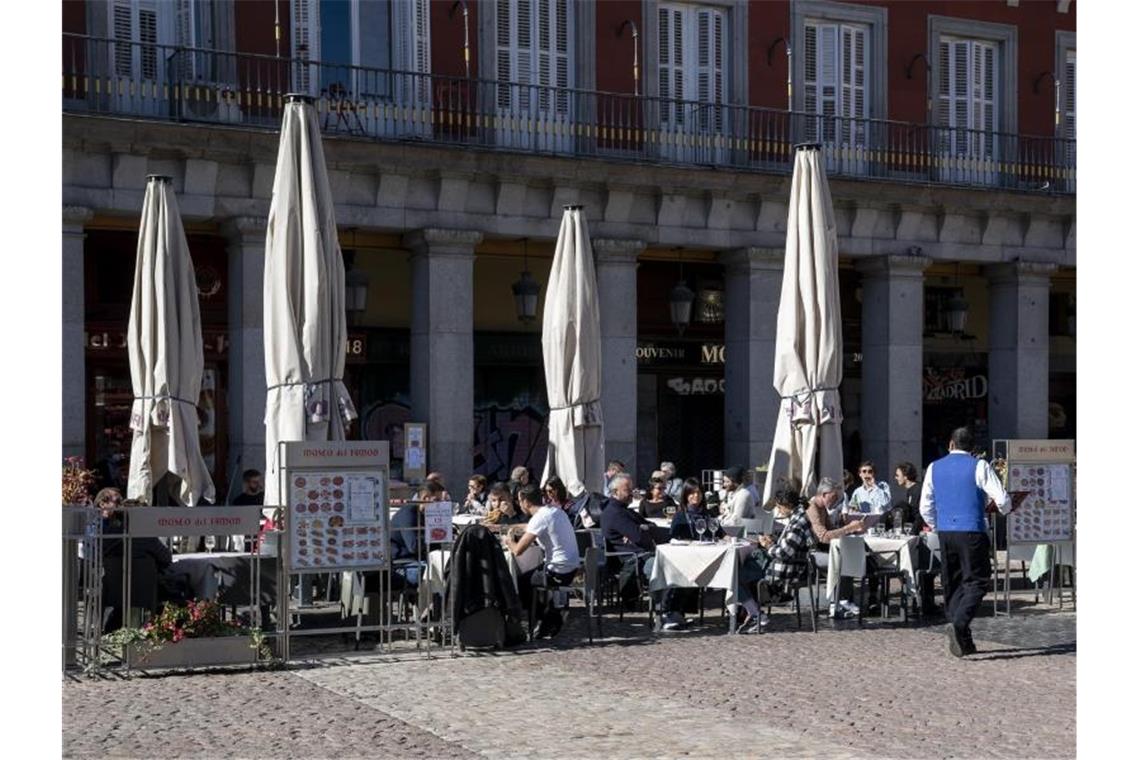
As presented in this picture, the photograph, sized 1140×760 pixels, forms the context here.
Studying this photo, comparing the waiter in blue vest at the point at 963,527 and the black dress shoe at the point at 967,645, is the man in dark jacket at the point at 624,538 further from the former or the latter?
the black dress shoe at the point at 967,645

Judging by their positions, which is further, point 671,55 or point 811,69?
point 811,69

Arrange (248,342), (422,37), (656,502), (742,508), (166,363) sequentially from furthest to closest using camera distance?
(422,37) < (248,342) < (656,502) < (742,508) < (166,363)

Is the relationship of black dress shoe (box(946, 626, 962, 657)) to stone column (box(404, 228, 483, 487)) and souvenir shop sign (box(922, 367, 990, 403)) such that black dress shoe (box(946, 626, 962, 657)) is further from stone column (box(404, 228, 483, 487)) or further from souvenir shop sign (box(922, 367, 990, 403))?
souvenir shop sign (box(922, 367, 990, 403))

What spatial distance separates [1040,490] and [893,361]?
A: 1208 centimetres

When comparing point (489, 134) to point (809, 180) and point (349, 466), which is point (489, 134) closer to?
point (809, 180)

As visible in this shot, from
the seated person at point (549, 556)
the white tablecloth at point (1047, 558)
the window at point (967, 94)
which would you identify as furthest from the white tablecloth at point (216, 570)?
the window at point (967, 94)

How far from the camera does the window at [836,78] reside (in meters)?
29.2

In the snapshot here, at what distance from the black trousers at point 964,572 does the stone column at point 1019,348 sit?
16.3 metres

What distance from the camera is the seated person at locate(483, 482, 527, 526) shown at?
55.2ft

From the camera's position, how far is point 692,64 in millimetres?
28328

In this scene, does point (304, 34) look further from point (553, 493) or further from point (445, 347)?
point (553, 493)

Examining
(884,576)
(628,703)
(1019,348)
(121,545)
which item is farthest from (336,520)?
(1019,348)

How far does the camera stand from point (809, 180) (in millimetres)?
18422

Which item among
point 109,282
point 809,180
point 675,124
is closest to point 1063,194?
point 675,124
